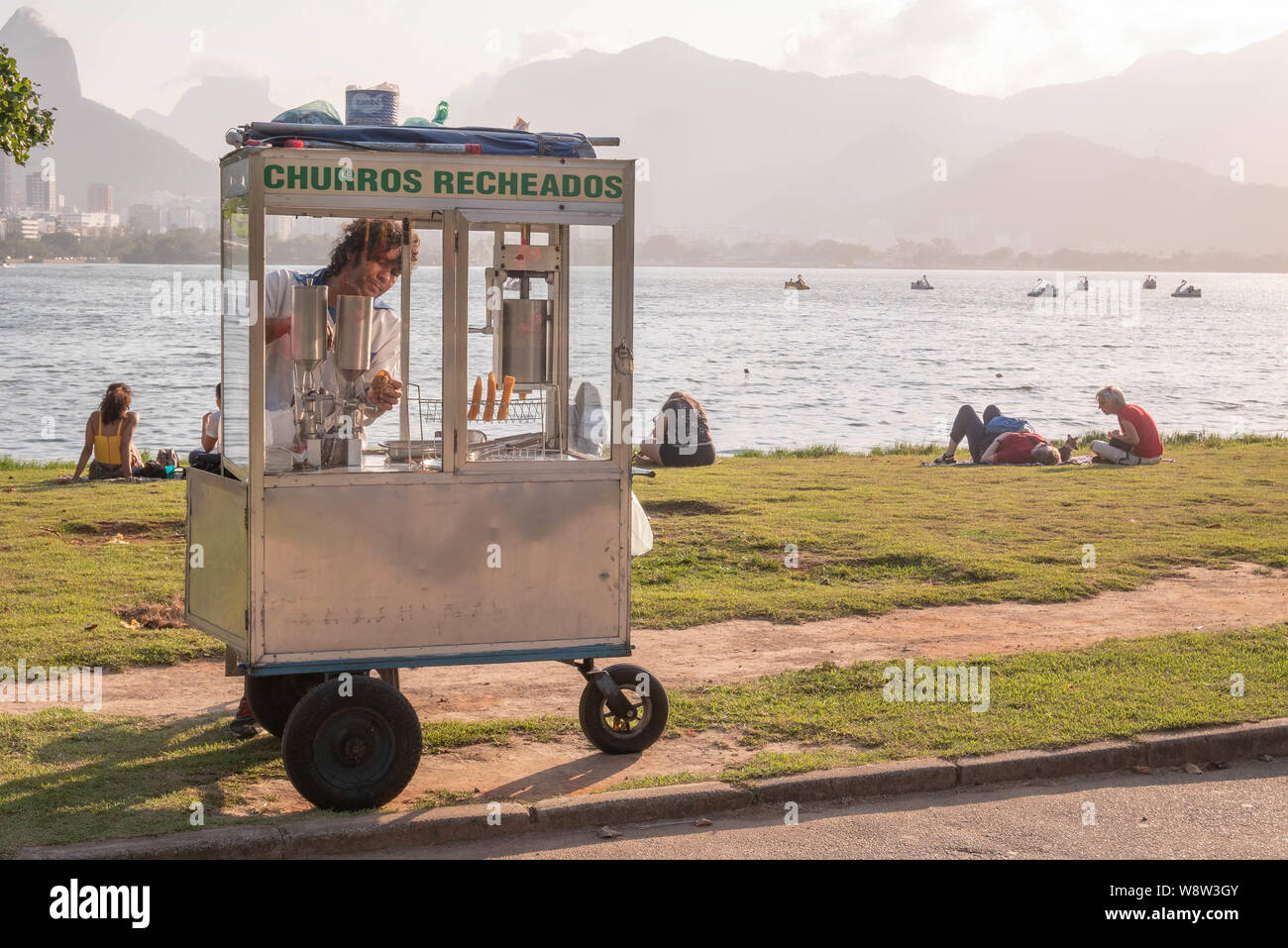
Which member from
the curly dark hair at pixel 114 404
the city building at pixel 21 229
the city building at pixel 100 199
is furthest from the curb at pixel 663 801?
the city building at pixel 21 229

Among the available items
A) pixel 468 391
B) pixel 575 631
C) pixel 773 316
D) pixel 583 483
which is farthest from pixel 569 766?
pixel 773 316

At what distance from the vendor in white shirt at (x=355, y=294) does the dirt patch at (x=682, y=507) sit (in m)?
6.71

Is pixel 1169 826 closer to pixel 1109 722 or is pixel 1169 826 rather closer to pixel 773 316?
pixel 1109 722

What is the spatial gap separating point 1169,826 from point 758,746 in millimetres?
1890

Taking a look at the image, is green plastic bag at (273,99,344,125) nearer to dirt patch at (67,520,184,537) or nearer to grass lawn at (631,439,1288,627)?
grass lawn at (631,439,1288,627)

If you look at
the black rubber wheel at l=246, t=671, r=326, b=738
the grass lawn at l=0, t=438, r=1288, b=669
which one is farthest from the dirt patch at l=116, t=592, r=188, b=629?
the black rubber wheel at l=246, t=671, r=326, b=738

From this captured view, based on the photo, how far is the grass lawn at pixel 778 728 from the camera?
597cm

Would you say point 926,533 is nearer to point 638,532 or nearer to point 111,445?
point 638,532

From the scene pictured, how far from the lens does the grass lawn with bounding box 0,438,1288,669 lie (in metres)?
9.66

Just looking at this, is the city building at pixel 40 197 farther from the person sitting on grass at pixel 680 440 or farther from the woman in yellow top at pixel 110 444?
the woman in yellow top at pixel 110 444

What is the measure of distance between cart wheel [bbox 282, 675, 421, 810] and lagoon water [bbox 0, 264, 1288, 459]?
1.48m

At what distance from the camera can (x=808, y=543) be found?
40.1 feet

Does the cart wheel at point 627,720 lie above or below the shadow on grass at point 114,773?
above

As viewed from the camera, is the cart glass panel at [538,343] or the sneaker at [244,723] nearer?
the cart glass panel at [538,343]
